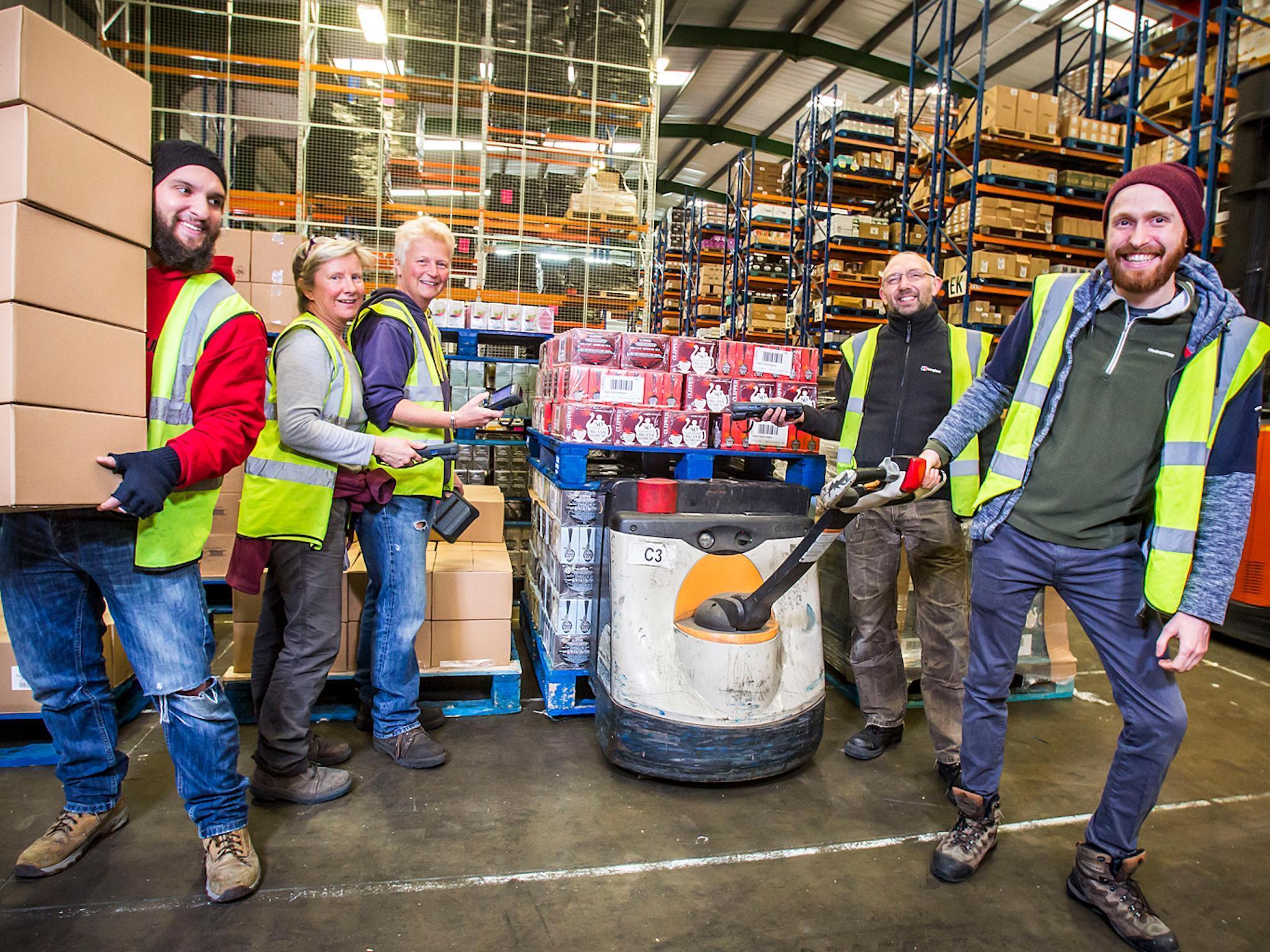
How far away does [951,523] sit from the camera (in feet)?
10.3

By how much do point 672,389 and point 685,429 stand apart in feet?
0.63

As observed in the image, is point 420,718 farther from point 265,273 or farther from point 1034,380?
point 265,273

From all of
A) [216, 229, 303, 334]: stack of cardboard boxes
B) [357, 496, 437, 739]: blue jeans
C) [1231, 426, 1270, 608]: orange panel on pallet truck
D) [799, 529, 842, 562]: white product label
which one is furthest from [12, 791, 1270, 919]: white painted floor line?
[216, 229, 303, 334]: stack of cardboard boxes

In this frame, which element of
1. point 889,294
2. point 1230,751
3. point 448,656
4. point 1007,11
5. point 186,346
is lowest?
point 1230,751

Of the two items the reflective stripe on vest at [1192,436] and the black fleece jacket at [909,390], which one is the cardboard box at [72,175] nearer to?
the black fleece jacket at [909,390]

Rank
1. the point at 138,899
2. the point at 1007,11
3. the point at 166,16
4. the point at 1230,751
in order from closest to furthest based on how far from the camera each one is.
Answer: the point at 138,899 < the point at 1230,751 < the point at 166,16 < the point at 1007,11

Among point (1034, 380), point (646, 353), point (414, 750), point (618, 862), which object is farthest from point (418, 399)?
point (1034, 380)

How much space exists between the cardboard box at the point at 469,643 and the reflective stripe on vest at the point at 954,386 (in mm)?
1755

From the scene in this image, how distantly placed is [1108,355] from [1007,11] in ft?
43.4

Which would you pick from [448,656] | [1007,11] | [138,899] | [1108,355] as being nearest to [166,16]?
[448,656]

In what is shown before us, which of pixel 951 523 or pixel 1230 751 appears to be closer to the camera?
pixel 951 523

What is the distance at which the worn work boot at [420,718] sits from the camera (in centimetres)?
342

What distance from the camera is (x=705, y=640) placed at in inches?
111

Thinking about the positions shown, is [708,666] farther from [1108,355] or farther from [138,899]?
[138,899]
